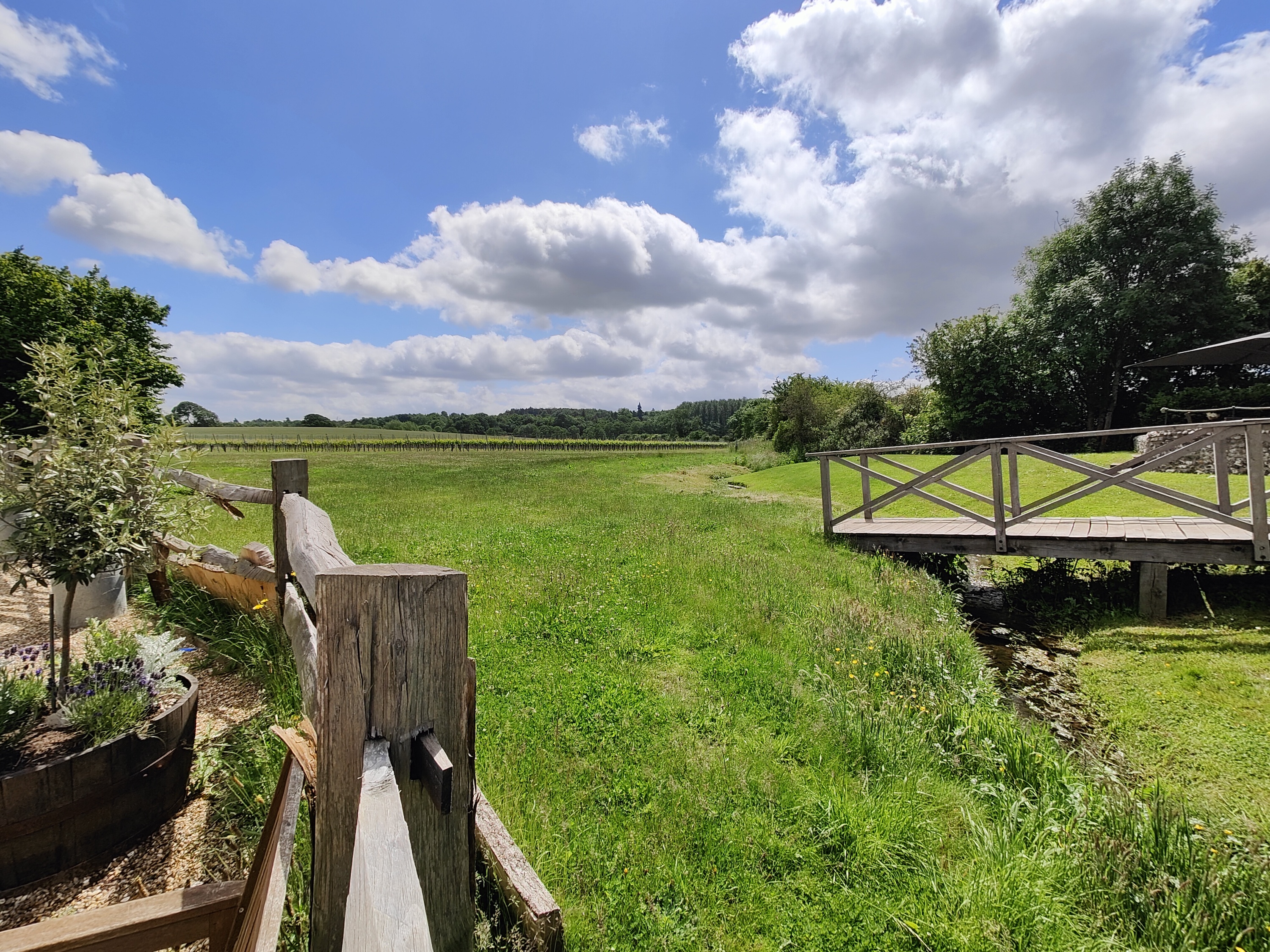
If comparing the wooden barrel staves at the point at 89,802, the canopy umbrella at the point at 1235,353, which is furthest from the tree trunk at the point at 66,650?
the canopy umbrella at the point at 1235,353

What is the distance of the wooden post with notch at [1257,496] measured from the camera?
240 inches

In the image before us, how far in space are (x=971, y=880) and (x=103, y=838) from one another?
4.39 metres

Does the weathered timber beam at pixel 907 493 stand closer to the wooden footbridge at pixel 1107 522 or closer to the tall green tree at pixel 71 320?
the wooden footbridge at pixel 1107 522

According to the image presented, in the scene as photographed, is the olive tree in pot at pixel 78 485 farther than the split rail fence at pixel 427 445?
No

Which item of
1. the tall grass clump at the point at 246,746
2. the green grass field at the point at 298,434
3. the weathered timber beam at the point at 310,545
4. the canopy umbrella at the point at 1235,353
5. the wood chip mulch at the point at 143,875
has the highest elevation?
the green grass field at the point at 298,434

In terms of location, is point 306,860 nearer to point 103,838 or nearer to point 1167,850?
point 103,838

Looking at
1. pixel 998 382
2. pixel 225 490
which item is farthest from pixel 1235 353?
pixel 998 382

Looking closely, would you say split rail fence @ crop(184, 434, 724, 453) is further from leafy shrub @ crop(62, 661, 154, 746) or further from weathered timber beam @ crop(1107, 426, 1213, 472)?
leafy shrub @ crop(62, 661, 154, 746)

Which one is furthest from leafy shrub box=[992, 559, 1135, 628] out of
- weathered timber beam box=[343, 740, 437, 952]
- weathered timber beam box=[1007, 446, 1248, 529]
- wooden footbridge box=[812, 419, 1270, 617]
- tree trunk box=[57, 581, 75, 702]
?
tree trunk box=[57, 581, 75, 702]

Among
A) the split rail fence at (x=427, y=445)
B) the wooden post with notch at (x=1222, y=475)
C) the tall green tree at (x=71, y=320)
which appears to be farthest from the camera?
the split rail fence at (x=427, y=445)

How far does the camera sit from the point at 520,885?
2.14 metres

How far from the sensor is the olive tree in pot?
3.00 m

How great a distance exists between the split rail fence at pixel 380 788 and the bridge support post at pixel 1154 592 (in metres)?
8.52

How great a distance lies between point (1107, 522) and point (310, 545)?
10.00 metres
